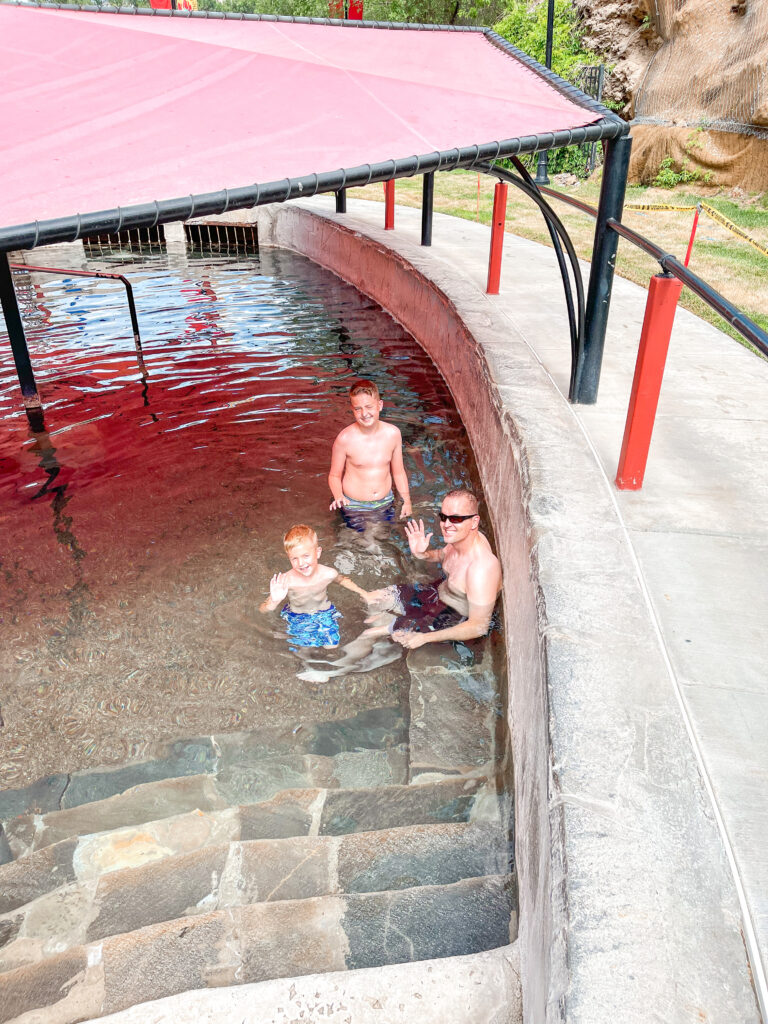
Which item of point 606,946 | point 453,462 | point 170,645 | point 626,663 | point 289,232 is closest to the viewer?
point 606,946

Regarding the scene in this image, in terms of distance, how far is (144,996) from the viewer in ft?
8.71

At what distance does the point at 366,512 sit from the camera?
6199 mm

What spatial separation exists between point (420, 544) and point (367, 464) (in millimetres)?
938

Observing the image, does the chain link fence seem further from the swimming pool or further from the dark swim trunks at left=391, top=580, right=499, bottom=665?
the dark swim trunks at left=391, top=580, right=499, bottom=665

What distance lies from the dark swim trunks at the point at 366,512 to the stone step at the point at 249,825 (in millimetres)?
2673

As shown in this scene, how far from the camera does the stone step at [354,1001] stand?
238 cm

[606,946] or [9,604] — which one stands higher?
[606,946]

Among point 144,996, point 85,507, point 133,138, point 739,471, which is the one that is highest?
point 133,138

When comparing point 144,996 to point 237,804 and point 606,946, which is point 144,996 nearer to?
→ point 237,804

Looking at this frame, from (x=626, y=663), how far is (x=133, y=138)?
3509 mm

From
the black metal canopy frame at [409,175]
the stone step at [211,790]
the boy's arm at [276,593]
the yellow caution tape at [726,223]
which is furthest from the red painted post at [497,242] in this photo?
the stone step at [211,790]

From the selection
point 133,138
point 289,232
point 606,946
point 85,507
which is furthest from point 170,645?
point 289,232

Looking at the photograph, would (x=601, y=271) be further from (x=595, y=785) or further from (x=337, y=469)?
(x=595, y=785)

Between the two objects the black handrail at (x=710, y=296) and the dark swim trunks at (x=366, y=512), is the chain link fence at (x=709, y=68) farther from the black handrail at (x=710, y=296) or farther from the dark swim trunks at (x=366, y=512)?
the dark swim trunks at (x=366, y=512)
